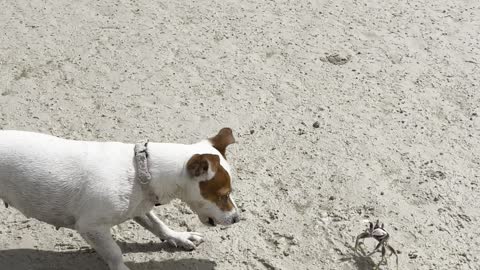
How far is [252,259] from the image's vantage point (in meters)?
4.76

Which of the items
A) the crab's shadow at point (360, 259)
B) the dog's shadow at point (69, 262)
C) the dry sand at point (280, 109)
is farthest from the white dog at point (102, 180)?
the crab's shadow at point (360, 259)

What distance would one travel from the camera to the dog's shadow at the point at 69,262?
4652 millimetres

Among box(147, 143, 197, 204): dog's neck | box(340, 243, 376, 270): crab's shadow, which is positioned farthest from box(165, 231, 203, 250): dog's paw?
box(340, 243, 376, 270): crab's shadow

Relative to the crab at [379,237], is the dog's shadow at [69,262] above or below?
above

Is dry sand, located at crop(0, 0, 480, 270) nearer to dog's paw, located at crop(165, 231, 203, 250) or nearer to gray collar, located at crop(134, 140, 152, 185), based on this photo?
dog's paw, located at crop(165, 231, 203, 250)

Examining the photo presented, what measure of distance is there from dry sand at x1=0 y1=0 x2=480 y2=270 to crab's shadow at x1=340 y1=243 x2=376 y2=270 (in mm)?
16

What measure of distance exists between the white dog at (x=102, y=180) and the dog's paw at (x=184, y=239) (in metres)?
0.59

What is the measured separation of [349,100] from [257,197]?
1530 millimetres

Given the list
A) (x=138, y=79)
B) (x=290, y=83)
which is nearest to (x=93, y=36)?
(x=138, y=79)

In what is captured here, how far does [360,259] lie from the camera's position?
187 inches

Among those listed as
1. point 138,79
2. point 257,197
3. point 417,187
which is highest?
point 138,79

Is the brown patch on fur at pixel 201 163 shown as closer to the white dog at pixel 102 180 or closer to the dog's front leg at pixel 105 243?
the white dog at pixel 102 180

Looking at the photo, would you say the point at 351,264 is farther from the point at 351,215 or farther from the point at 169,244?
the point at 169,244

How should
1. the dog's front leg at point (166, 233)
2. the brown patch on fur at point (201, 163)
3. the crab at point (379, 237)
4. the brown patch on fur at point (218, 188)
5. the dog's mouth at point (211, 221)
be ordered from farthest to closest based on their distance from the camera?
the dog's front leg at point (166, 233) → the crab at point (379, 237) → the dog's mouth at point (211, 221) → the brown patch on fur at point (218, 188) → the brown patch on fur at point (201, 163)
